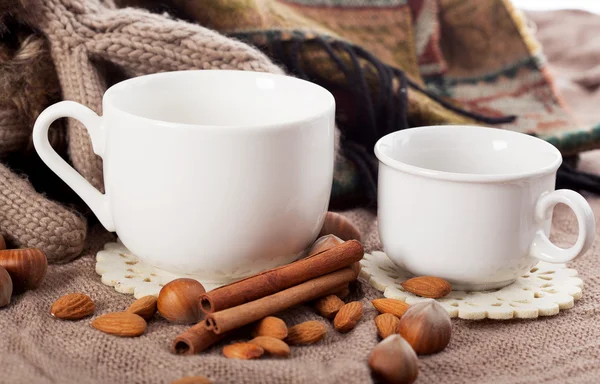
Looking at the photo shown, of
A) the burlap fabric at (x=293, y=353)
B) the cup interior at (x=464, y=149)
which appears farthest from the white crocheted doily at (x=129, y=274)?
the cup interior at (x=464, y=149)

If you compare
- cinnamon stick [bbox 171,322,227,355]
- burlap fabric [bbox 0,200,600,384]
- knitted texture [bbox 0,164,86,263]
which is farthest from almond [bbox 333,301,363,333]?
knitted texture [bbox 0,164,86,263]

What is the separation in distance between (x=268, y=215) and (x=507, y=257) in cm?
25

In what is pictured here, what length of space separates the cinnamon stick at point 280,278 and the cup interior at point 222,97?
0.17m

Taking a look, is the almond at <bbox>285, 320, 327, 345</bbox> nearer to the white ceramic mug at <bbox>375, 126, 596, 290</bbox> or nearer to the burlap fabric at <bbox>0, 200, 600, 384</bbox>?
the burlap fabric at <bbox>0, 200, 600, 384</bbox>

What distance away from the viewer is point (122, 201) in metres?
0.77

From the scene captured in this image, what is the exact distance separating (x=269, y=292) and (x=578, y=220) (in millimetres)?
321

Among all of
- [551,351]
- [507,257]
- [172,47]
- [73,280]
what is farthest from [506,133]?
[73,280]

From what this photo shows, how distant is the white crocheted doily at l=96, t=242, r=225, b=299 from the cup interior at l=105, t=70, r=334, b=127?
17 centimetres

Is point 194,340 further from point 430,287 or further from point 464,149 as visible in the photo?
point 464,149

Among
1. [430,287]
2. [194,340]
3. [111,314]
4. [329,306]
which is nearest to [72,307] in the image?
[111,314]

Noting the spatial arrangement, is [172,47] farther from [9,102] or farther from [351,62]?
[351,62]

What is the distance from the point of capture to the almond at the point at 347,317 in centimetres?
72

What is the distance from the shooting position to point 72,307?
28.9 inches

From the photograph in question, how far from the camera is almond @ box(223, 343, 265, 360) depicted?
0.65 metres
